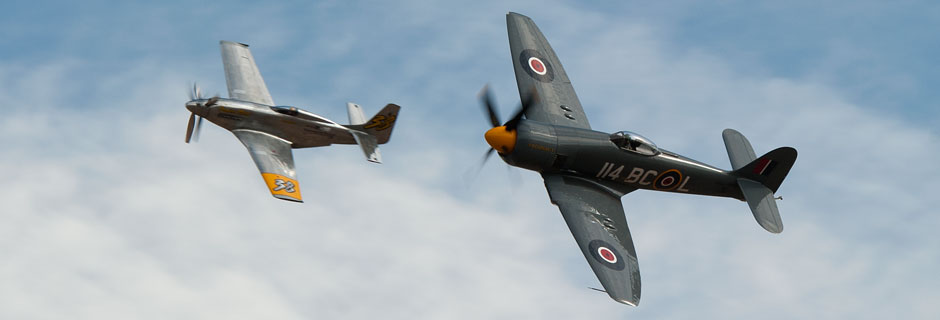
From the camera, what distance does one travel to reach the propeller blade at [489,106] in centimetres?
2362

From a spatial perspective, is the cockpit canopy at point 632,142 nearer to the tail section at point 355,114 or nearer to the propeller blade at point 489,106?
the propeller blade at point 489,106

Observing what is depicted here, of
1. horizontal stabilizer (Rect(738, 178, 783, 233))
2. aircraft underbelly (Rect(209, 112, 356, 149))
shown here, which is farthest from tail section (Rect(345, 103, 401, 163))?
horizontal stabilizer (Rect(738, 178, 783, 233))

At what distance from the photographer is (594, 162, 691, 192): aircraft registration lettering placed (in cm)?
2431

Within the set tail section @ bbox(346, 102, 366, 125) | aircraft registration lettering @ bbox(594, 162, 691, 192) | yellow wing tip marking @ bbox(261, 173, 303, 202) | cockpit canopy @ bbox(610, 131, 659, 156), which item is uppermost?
tail section @ bbox(346, 102, 366, 125)

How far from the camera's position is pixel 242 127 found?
86.6 feet

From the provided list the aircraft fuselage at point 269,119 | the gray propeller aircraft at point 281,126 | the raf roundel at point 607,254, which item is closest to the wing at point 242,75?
the gray propeller aircraft at point 281,126

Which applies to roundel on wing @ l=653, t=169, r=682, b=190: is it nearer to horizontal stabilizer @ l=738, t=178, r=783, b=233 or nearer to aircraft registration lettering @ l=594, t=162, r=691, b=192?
aircraft registration lettering @ l=594, t=162, r=691, b=192

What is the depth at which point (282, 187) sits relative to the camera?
24656 mm

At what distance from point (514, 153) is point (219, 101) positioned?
23.7 feet

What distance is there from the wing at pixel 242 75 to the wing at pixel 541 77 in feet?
19.1

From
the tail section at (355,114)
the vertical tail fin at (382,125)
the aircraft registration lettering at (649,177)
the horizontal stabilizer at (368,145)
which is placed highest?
the tail section at (355,114)

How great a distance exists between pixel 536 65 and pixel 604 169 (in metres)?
3.87

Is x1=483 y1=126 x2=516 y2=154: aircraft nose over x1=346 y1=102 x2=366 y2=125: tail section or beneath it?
beneath

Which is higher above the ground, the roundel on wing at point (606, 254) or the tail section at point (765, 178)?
the tail section at point (765, 178)
